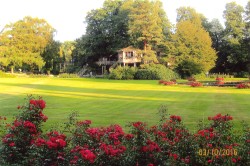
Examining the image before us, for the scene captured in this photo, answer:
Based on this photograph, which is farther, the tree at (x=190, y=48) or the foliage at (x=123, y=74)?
the tree at (x=190, y=48)

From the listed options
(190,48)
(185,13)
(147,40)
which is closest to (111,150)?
(190,48)

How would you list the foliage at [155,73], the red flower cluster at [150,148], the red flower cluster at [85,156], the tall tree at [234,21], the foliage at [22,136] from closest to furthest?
the red flower cluster at [85,156], the red flower cluster at [150,148], the foliage at [22,136], the foliage at [155,73], the tall tree at [234,21]

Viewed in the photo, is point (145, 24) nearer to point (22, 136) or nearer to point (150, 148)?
point (22, 136)

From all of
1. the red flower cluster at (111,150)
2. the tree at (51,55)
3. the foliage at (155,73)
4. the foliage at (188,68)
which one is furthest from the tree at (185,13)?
the red flower cluster at (111,150)

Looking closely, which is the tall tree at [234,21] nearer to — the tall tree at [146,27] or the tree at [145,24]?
the tall tree at [146,27]

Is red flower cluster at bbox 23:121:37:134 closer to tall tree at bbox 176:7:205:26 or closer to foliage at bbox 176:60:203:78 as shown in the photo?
foliage at bbox 176:60:203:78

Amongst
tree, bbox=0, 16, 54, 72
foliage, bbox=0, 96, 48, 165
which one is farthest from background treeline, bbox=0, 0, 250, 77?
foliage, bbox=0, 96, 48, 165

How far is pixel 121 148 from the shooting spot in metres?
5.74

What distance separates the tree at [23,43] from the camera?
74875mm

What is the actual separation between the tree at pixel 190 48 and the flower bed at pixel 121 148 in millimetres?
47993

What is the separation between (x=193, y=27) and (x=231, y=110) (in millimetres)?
43002

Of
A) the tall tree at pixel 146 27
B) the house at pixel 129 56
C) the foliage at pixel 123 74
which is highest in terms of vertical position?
the tall tree at pixel 146 27

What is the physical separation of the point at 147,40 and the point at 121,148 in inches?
2118

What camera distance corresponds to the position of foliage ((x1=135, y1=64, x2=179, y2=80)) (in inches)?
2035
